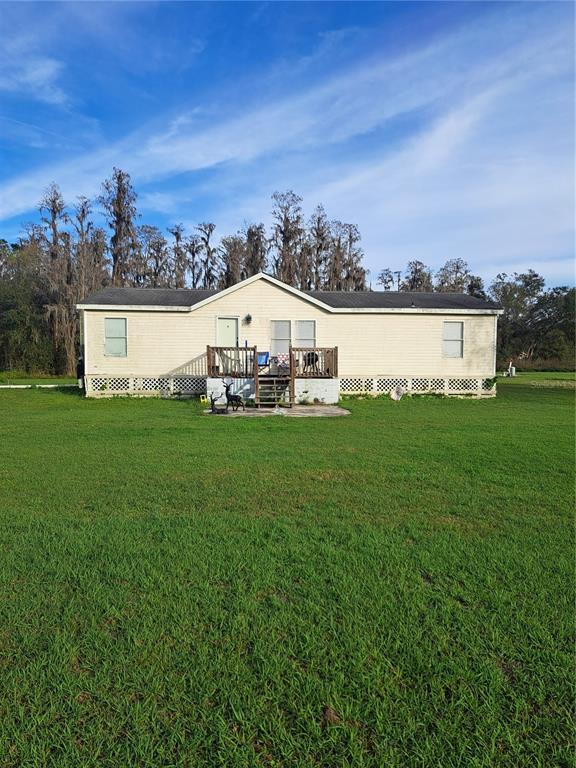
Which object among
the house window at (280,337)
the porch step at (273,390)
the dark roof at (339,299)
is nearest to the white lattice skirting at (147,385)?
the dark roof at (339,299)

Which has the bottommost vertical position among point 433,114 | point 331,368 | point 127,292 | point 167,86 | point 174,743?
point 174,743

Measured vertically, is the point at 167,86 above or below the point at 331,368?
above

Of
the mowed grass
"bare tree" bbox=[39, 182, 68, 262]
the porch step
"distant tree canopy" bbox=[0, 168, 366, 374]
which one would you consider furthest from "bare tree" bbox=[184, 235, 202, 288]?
the mowed grass

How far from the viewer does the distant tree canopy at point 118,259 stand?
30094 millimetres

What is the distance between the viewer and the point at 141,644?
217 cm

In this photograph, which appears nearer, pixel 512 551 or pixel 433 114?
pixel 512 551

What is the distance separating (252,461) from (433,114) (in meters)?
12.7

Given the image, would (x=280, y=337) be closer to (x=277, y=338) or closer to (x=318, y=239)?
(x=277, y=338)

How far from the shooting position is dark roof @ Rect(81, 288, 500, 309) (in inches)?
624

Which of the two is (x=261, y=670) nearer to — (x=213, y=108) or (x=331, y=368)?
(x=331, y=368)

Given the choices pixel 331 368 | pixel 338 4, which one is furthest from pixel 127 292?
pixel 338 4

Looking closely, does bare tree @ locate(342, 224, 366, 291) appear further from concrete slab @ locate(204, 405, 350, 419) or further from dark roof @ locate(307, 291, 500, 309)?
concrete slab @ locate(204, 405, 350, 419)

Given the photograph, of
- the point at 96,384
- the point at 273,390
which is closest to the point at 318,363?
the point at 273,390

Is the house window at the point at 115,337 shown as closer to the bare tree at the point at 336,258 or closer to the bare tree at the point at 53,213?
the bare tree at the point at 53,213
